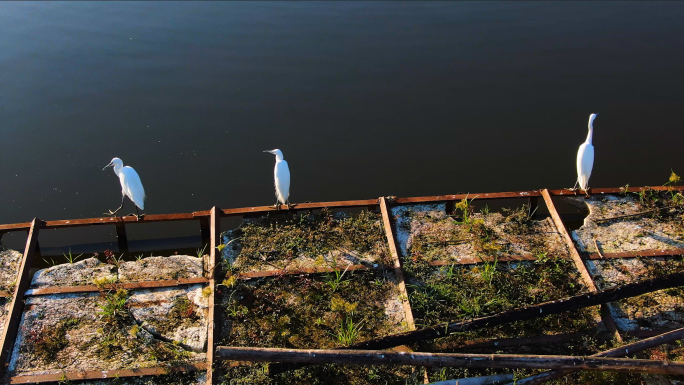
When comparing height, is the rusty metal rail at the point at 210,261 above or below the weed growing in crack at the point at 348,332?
above

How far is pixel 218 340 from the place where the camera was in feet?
13.0

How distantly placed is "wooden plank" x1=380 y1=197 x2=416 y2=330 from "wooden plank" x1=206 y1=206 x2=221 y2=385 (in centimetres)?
146

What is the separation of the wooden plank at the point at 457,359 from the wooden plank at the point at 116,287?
4.05ft

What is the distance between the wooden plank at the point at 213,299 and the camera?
12.3 ft

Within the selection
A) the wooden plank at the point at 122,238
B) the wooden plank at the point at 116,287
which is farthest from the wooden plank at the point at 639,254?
the wooden plank at the point at 122,238

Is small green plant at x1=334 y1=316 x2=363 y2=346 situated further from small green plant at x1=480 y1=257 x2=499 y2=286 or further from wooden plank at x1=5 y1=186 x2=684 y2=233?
wooden plank at x1=5 y1=186 x2=684 y2=233

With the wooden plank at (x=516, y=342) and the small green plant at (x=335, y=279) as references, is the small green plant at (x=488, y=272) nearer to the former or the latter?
the wooden plank at (x=516, y=342)

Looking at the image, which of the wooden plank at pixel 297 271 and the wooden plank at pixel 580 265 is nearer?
the wooden plank at pixel 580 265

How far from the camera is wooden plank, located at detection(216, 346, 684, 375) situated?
3355 millimetres

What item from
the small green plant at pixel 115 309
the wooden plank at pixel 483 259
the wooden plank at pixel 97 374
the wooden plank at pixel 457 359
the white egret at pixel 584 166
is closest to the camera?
the wooden plank at pixel 457 359

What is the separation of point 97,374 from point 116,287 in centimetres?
83

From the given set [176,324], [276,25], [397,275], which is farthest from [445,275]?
[276,25]

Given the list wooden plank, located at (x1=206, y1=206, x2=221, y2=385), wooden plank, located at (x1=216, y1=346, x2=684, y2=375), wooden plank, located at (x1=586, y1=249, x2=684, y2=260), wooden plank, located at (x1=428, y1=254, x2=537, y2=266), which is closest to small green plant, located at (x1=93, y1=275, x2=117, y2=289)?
wooden plank, located at (x1=206, y1=206, x2=221, y2=385)

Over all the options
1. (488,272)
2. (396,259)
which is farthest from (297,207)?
(488,272)
